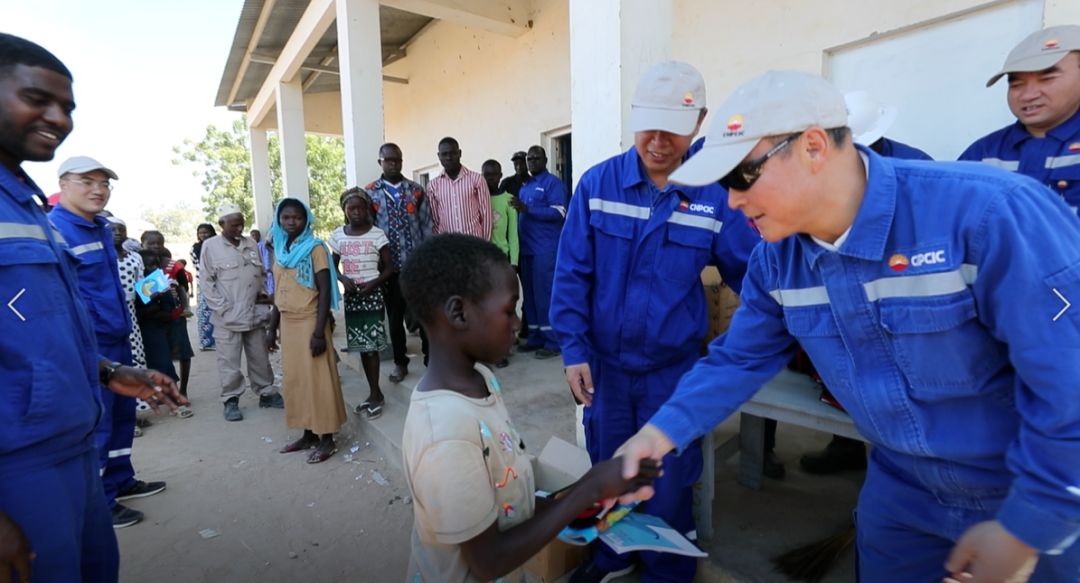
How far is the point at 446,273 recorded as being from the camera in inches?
54.3

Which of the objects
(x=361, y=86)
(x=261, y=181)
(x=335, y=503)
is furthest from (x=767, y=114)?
(x=261, y=181)

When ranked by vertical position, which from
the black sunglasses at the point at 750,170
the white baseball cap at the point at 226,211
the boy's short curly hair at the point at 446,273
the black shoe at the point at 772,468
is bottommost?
the black shoe at the point at 772,468

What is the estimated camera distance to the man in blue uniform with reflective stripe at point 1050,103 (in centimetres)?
224

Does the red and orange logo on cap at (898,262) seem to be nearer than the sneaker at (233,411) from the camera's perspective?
Yes

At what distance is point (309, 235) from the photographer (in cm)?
418

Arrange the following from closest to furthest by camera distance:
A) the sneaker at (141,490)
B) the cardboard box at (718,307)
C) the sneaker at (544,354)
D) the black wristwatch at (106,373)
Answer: the black wristwatch at (106,373)
the cardboard box at (718,307)
the sneaker at (141,490)
the sneaker at (544,354)

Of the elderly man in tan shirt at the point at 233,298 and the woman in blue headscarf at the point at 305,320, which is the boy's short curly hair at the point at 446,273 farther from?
the elderly man in tan shirt at the point at 233,298

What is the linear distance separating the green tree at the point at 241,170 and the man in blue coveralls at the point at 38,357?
848 inches

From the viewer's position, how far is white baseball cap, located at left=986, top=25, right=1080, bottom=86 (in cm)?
221

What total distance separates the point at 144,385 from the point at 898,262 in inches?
99.9

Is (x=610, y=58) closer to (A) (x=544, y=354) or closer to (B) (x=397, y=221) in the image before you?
(B) (x=397, y=221)

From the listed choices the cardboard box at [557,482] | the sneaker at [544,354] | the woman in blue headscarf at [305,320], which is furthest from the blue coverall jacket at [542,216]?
the cardboard box at [557,482]

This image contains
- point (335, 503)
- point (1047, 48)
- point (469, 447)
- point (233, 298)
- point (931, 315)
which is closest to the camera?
point (931, 315)

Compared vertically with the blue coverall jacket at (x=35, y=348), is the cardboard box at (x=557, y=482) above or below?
below
